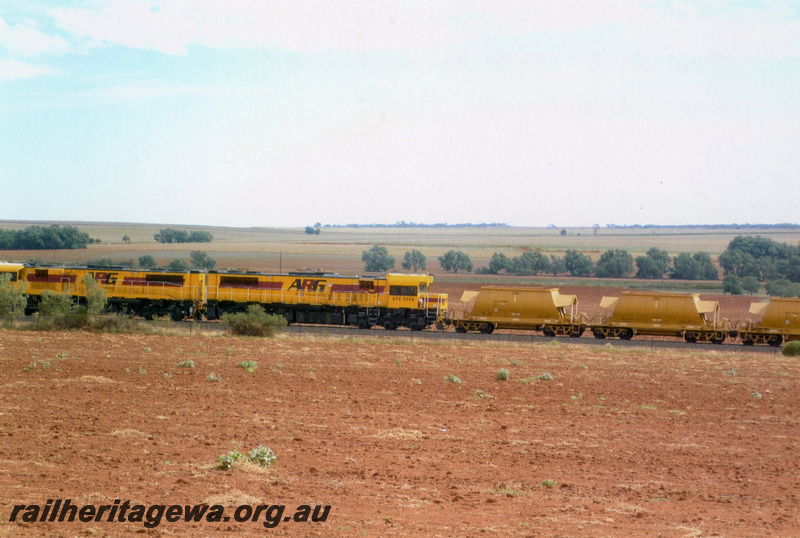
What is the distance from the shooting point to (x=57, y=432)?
15.7 m

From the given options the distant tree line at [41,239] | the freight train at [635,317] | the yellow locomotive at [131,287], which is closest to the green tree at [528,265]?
the freight train at [635,317]

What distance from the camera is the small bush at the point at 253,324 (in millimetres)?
40000

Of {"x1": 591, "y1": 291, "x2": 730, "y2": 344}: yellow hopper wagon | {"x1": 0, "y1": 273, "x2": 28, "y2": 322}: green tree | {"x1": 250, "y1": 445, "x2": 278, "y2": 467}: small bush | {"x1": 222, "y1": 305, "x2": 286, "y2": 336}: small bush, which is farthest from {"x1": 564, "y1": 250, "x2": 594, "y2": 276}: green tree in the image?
{"x1": 250, "y1": 445, "x2": 278, "y2": 467}: small bush

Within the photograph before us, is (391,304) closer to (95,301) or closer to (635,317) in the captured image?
(635,317)

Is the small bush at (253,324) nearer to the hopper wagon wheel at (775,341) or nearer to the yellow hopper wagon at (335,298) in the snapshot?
the yellow hopper wagon at (335,298)

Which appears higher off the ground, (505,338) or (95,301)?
(95,301)

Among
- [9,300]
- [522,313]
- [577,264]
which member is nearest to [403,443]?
[522,313]

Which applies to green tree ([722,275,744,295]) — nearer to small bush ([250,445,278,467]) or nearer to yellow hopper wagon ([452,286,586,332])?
yellow hopper wagon ([452,286,586,332])

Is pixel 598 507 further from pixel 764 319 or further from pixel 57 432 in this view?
pixel 764 319

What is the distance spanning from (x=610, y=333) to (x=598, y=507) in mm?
35206

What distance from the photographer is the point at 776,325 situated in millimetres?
44406

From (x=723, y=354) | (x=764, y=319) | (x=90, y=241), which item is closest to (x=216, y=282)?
(x=723, y=354)

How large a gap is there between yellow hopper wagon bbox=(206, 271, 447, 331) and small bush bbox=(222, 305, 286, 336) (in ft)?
17.1

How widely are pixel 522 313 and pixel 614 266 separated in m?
78.5
